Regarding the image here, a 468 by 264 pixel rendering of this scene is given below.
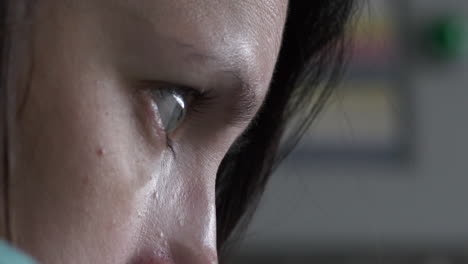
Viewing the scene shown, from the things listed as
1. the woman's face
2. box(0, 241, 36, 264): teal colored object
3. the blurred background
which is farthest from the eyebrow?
the blurred background

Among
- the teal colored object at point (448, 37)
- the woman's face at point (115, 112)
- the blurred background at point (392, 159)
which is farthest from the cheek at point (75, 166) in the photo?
the teal colored object at point (448, 37)

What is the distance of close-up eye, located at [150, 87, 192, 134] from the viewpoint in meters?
0.47

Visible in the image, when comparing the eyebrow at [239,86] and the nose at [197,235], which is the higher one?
the eyebrow at [239,86]

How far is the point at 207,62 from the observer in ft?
1.51

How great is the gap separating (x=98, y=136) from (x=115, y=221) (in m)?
0.04

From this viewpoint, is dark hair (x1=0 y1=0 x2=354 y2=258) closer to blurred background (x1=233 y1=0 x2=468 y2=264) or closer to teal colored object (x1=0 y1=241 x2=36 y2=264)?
teal colored object (x1=0 y1=241 x2=36 y2=264)

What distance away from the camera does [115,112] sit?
1.46ft

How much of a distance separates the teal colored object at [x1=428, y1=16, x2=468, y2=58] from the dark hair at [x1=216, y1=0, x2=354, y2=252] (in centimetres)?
101

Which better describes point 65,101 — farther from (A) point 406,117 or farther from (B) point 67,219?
(A) point 406,117

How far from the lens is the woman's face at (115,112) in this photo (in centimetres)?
42

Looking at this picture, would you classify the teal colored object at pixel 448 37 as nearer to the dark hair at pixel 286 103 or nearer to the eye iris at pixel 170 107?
the dark hair at pixel 286 103

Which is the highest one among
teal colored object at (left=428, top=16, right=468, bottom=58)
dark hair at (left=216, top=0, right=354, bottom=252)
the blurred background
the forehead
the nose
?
the forehead

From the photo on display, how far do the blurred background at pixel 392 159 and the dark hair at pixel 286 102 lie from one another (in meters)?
0.93

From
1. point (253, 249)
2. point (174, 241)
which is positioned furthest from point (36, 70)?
point (253, 249)
